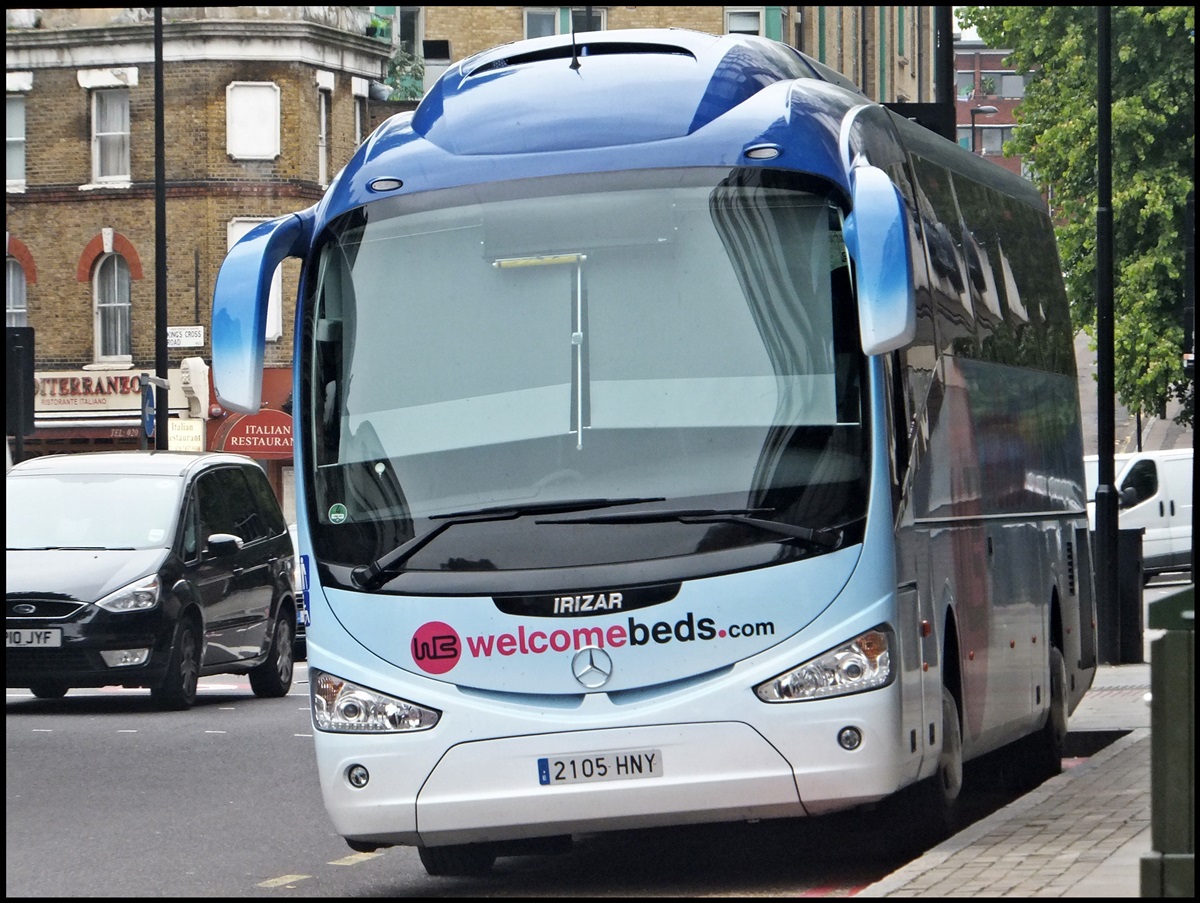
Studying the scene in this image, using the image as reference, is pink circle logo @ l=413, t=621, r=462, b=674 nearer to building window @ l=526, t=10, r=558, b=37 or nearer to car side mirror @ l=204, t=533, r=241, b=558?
car side mirror @ l=204, t=533, r=241, b=558

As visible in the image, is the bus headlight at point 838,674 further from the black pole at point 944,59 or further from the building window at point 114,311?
the building window at point 114,311

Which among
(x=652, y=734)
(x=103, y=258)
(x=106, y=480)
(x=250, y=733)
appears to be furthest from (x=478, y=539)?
(x=103, y=258)

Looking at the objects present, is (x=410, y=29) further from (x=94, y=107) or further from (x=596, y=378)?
(x=596, y=378)

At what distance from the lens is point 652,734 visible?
867 centimetres

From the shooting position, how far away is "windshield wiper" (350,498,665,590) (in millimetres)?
8844

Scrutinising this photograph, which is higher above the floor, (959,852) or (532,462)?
(532,462)

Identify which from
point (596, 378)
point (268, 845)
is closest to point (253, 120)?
point (268, 845)

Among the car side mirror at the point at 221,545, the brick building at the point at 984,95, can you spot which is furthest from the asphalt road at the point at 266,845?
the brick building at the point at 984,95

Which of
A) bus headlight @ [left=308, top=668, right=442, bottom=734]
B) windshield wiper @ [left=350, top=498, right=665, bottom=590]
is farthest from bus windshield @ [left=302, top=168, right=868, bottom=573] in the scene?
bus headlight @ [left=308, top=668, right=442, bottom=734]

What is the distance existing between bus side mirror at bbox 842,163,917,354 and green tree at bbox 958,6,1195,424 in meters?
37.1

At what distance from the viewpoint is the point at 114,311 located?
157 ft

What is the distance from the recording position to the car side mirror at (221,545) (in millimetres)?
18891

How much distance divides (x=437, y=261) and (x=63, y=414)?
1556 inches

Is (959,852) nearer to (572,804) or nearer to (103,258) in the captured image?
Answer: (572,804)
